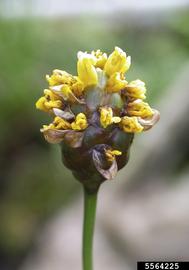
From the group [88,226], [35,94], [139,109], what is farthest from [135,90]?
[35,94]

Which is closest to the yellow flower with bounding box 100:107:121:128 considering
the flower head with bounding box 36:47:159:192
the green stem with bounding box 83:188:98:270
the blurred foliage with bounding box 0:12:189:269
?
the flower head with bounding box 36:47:159:192

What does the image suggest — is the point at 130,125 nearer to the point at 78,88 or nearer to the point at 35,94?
the point at 78,88

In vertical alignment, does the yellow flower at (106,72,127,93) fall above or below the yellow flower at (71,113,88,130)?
above

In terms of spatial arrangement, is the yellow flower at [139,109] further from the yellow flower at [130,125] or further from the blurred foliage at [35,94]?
the blurred foliage at [35,94]

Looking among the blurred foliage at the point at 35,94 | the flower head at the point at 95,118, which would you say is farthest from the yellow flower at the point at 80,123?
the blurred foliage at the point at 35,94

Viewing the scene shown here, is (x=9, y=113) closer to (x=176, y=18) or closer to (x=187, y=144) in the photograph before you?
(x=187, y=144)

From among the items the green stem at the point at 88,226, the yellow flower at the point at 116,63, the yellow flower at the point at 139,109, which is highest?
the yellow flower at the point at 116,63

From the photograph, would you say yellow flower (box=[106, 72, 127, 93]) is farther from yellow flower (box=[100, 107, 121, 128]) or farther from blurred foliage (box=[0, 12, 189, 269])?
blurred foliage (box=[0, 12, 189, 269])
